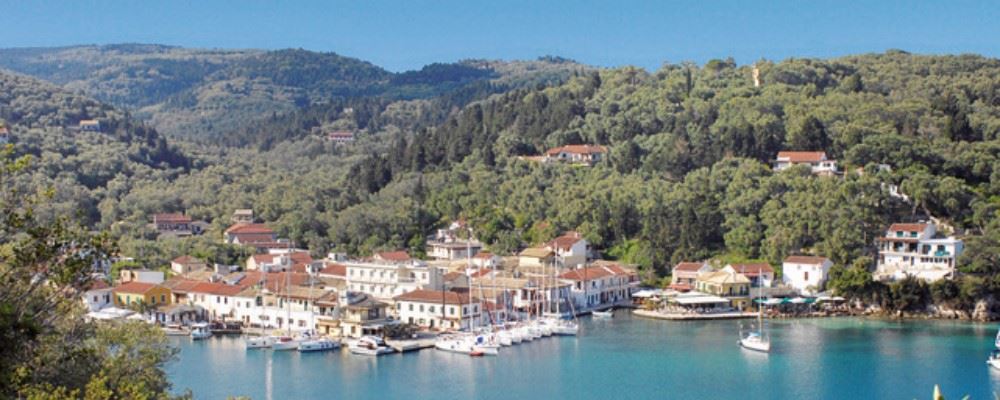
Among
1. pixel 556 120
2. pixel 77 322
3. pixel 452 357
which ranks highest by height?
pixel 556 120

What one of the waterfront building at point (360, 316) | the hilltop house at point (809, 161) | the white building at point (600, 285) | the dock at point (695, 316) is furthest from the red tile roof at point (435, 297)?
the hilltop house at point (809, 161)

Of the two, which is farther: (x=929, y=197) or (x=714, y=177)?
(x=714, y=177)

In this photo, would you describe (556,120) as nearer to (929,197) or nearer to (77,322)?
(929,197)

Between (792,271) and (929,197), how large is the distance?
4.99 meters

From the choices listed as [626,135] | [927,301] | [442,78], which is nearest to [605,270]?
[927,301]

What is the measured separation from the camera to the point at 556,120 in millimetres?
A: 50219

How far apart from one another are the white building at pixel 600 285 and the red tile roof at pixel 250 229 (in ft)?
39.1

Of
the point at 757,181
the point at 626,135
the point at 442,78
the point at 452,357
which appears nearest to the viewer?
the point at 452,357

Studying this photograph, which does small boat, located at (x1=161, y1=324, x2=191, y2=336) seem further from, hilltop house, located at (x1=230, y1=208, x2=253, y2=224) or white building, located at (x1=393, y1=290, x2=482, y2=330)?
hilltop house, located at (x1=230, y1=208, x2=253, y2=224)

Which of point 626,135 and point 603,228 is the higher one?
point 626,135

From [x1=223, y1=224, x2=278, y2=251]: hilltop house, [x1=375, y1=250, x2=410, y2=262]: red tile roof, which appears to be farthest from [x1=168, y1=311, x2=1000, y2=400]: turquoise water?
[x1=223, y1=224, x2=278, y2=251]: hilltop house

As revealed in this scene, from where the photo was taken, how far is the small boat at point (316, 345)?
27094 millimetres

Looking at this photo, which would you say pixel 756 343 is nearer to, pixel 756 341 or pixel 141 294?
pixel 756 341

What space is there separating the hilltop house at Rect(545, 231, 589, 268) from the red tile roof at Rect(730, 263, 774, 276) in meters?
5.06
